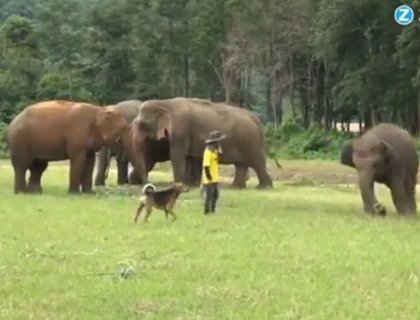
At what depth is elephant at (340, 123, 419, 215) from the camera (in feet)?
66.6

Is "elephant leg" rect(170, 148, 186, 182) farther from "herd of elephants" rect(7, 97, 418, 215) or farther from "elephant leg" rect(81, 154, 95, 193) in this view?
"elephant leg" rect(81, 154, 95, 193)

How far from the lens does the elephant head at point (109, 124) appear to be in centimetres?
2553

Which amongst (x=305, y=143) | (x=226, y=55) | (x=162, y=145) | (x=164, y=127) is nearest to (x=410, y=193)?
(x=164, y=127)

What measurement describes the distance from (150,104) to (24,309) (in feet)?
65.3

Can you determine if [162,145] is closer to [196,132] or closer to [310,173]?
[196,132]

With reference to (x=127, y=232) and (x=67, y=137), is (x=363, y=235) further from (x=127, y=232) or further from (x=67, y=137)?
(x=67, y=137)

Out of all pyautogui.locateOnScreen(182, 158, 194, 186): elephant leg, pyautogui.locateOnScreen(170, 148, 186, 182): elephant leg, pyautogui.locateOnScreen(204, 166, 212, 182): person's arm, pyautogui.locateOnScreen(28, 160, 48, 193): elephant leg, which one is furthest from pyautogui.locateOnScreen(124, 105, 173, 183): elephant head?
pyautogui.locateOnScreen(204, 166, 212, 182): person's arm

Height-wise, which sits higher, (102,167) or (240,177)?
(102,167)

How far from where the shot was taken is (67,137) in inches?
992

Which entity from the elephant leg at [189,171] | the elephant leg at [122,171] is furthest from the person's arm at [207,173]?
the elephant leg at [122,171]

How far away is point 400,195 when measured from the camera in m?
20.6

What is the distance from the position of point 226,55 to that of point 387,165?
57046 mm

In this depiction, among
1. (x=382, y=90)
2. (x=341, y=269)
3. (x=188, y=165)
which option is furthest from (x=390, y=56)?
(x=341, y=269)

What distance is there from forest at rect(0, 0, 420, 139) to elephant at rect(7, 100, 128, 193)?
27381mm
